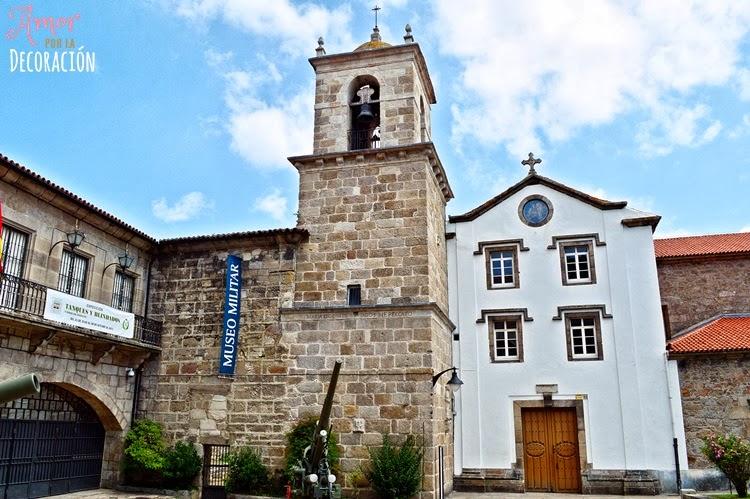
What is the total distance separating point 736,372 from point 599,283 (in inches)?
155

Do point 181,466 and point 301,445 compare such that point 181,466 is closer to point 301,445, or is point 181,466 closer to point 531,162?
point 301,445

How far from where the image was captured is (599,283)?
16.6 m

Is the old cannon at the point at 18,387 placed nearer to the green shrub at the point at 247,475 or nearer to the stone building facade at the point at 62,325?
the stone building facade at the point at 62,325

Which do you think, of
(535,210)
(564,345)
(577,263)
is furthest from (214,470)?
(535,210)

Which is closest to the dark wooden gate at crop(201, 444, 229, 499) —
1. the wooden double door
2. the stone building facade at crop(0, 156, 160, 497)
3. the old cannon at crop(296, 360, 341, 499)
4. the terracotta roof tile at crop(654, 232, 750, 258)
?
the stone building facade at crop(0, 156, 160, 497)

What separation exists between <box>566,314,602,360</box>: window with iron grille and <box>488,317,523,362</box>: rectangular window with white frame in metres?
1.32

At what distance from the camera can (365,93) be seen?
52.6ft

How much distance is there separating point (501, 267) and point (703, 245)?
6.73 metres

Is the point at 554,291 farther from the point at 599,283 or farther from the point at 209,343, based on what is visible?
the point at 209,343

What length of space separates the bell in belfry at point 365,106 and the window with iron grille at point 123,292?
7.14 metres

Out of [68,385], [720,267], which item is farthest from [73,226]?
[720,267]

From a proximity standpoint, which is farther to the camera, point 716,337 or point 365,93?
point 716,337

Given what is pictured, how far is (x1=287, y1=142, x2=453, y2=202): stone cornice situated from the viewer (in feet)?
48.7

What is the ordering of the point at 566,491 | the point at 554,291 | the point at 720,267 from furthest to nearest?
the point at 720,267 → the point at 554,291 → the point at 566,491
